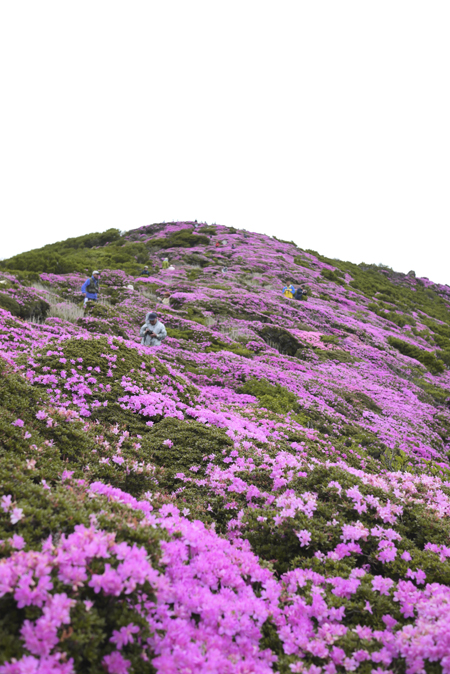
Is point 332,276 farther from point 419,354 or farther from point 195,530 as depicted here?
point 195,530

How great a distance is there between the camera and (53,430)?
4.41 metres

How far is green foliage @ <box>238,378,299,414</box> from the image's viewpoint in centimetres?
1062

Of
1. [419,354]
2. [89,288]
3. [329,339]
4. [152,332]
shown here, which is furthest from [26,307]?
[419,354]

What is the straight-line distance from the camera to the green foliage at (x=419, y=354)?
2377 centimetres

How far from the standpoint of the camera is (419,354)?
2447 cm

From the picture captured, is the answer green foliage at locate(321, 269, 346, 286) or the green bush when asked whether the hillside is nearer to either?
the green bush

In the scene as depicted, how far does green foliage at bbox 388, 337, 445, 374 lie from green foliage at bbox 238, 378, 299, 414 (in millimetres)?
16638

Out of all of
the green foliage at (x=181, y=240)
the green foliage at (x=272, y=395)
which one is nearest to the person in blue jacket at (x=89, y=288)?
the green foliage at (x=272, y=395)

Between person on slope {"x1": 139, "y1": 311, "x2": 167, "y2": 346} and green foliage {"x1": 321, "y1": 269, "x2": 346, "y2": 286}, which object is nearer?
person on slope {"x1": 139, "y1": 311, "x2": 167, "y2": 346}

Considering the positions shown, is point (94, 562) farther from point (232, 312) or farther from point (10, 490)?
point (232, 312)

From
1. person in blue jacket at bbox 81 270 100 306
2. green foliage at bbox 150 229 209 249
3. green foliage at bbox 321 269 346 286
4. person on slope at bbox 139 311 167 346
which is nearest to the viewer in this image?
person on slope at bbox 139 311 167 346

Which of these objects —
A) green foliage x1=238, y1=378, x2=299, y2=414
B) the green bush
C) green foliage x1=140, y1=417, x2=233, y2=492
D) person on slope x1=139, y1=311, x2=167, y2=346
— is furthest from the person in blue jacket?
green foliage x1=140, y1=417, x2=233, y2=492

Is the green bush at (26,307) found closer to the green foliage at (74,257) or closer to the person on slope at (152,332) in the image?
the person on slope at (152,332)

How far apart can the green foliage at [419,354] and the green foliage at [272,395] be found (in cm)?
1664
